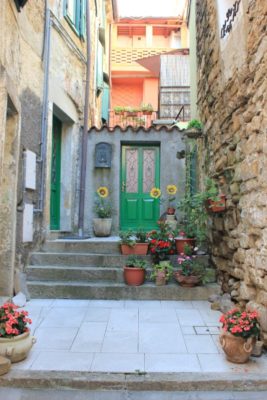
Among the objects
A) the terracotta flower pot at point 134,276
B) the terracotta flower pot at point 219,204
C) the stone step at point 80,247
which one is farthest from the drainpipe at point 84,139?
the terracotta flower pot at point 219,204

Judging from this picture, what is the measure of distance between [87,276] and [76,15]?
508 cm

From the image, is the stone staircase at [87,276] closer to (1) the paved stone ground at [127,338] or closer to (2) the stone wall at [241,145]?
(1) the paved stone ground at [127,338]

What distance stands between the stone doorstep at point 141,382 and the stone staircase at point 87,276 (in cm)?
194

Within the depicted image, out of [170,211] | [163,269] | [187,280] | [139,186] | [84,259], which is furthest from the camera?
[139,186]

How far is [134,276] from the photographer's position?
4492 mm

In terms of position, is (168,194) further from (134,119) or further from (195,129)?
(134,119)

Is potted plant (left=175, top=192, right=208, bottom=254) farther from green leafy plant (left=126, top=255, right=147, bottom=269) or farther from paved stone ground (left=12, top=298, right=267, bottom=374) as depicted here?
paved stone ground (left=12, top=298, right=267, bottom=374)

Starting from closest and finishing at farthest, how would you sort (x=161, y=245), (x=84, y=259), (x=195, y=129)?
(x=161, y=245), (x=84, y=259), (x=195, y=129)

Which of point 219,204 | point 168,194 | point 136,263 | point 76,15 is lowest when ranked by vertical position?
point 136,263

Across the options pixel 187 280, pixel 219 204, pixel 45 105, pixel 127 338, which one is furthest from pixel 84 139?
pixel 127 338

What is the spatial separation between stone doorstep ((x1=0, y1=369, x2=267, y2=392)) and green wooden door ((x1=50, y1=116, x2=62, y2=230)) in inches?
155

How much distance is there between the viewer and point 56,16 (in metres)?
5.60

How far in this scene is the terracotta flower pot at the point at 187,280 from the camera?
4.43 metres

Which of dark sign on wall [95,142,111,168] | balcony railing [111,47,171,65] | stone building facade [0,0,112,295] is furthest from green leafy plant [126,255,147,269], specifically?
balcony railing [111,47,171,65]
